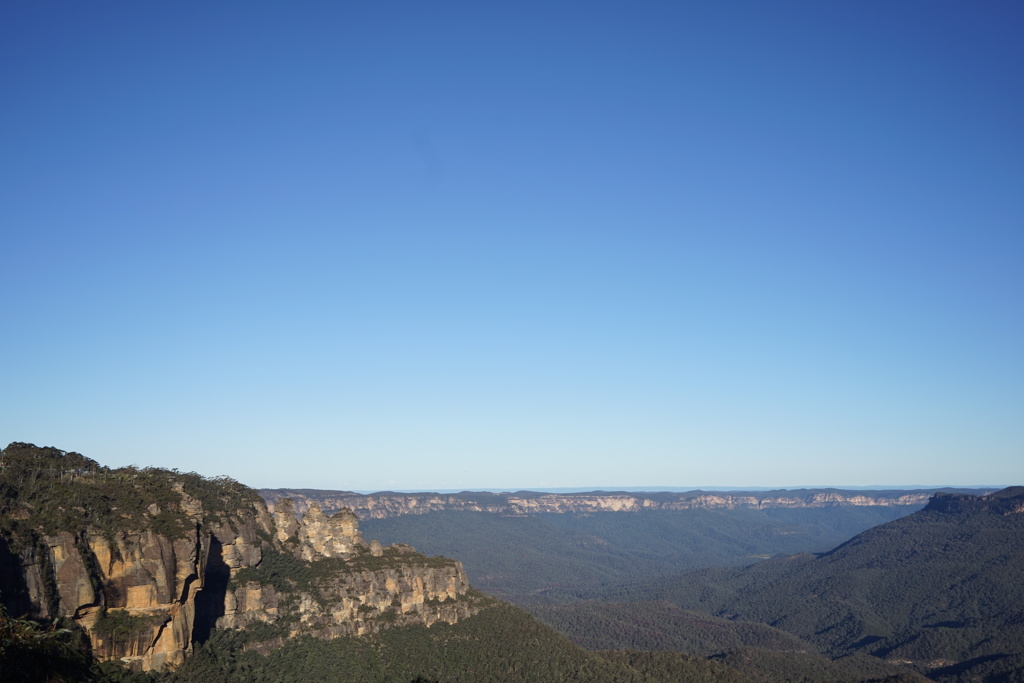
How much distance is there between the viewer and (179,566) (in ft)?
260

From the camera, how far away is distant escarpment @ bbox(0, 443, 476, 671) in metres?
69.1

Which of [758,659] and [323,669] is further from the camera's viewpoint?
[758,659]

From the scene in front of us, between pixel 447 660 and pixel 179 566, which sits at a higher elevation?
pixel 179 566

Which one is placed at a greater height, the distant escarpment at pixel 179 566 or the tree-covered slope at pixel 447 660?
the distant escarpment at pixel 179 566

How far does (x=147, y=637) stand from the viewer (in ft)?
250

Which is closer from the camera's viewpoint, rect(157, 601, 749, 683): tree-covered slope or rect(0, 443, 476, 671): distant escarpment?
rect(0, 443, 476, 671): distant escarpment

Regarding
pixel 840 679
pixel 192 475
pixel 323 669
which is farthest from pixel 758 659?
pixel 192 475

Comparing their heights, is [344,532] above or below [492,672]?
above

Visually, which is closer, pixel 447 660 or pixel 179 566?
pixel 179 566

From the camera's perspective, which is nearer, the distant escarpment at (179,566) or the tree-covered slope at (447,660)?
the distant escarpment at (179,566)

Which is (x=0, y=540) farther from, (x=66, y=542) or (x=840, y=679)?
(x=840, y=679)

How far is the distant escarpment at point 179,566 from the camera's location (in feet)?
227

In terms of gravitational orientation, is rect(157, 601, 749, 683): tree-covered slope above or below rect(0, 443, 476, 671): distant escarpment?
below

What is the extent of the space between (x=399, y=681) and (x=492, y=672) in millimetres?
16800
